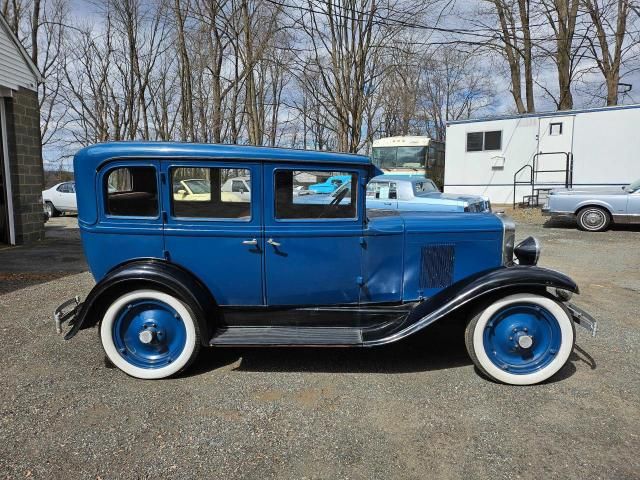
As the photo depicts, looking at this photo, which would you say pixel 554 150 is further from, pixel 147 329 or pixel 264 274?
pixel 147 329

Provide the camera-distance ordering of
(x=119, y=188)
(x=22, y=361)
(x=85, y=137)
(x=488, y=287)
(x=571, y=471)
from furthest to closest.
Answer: (x=85, y=137) → (x=22, y=361) → (x=119, y=188) → (x=488, y=287) → (x=571, y=471)

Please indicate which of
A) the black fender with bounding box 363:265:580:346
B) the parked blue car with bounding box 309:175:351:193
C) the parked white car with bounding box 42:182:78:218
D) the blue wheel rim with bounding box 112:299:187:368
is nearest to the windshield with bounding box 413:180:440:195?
the parked blue car with bounding box 309:175:351:193

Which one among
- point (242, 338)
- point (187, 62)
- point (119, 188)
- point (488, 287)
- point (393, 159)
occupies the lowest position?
point (242, 338)

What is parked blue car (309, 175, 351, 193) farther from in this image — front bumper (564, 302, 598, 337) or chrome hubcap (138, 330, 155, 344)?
front bumper (564, 302, 598, 337)

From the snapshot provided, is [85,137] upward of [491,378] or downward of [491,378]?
upward

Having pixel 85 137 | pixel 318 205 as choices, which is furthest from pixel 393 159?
pixel 85 137

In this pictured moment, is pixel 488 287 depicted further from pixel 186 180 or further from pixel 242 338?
pixel 186 180

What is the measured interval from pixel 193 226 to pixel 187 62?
72.1ft

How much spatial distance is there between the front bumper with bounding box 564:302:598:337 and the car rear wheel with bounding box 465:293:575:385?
91 millimetres

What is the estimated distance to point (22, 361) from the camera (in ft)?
12.8

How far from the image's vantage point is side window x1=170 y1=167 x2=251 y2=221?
11.7 feet

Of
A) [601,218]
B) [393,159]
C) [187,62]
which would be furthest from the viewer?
[187,62]

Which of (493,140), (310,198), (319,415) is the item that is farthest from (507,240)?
(493,140)

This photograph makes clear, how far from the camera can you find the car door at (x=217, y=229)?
354 cm
